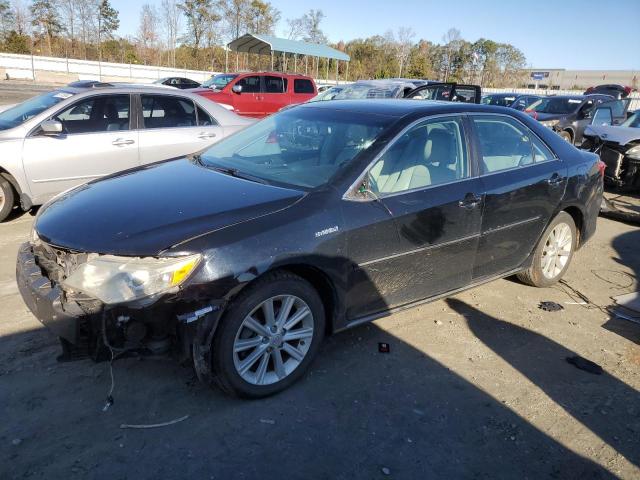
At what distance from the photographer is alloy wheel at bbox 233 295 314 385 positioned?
2818mm

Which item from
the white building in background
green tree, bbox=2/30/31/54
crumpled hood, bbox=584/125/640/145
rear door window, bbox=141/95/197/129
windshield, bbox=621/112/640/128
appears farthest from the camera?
the white building in background

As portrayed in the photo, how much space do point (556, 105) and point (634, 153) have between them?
7.94 m

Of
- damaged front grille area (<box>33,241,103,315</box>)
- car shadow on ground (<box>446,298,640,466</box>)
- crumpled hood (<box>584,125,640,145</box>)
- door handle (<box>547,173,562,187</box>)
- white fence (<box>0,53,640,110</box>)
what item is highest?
white fence (<box>0,53,640,110</box>)

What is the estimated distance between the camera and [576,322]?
4.19m

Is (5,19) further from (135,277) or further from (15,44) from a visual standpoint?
(135,277)

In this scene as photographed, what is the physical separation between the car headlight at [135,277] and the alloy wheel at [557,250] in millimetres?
3399

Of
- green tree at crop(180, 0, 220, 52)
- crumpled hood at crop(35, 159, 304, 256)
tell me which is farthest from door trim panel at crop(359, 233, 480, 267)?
green tree at crop(180, 0, 220, 52)

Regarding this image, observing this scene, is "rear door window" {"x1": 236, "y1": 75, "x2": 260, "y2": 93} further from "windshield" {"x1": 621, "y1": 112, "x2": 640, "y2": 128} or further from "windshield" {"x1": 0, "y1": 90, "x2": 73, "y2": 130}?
"windshield" {"x1": 621, "y1": 112, "x2": 640, "y2": 128}

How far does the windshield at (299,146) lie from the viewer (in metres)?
3.41

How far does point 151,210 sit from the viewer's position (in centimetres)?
293

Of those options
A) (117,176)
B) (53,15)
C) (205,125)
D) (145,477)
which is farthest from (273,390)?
(53,15)

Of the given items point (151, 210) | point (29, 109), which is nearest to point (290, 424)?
point (151, 210)

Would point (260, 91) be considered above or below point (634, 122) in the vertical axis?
above

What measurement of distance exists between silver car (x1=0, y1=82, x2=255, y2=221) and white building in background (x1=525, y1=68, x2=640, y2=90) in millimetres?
70356
